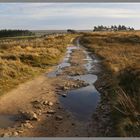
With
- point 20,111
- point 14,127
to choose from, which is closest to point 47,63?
point 20,111

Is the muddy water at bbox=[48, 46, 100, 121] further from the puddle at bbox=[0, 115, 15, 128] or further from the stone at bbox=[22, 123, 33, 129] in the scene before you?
the puddle at bbox=[0, 115, 15, 128]

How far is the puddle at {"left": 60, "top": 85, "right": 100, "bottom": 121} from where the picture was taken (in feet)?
39.4

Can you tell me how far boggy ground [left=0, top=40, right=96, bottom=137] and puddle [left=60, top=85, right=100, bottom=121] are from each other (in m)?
0.28

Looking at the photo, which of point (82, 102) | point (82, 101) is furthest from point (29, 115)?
point (82, 101)

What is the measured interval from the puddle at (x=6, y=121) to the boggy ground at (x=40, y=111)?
0.55 feet

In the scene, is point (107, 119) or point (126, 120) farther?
point (107, 119)

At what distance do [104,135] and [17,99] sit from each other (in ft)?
16.5

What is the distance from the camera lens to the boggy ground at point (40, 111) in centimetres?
1015

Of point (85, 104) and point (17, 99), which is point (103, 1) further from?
point (17, 99)

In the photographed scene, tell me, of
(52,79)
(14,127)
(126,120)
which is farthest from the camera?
(52,79)

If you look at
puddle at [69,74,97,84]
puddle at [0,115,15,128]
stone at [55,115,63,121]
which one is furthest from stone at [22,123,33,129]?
puddle at [69,74,97,84]

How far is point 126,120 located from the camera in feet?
30.1

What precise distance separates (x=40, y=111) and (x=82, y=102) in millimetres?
1957

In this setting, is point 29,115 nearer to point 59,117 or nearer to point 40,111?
point 40,111
